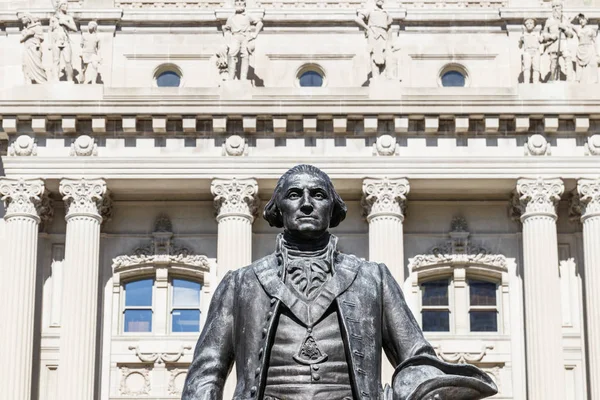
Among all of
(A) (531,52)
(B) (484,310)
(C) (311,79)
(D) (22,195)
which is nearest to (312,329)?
(D) (22,195)

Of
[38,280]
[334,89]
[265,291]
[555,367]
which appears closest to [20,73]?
[38,280]

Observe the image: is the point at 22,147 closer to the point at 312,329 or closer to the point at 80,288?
the point at 80,288

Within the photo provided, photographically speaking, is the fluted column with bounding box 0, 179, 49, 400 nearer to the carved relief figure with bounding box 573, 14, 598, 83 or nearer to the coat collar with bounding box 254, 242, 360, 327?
the carved relief figure with bounding box 573, 14, 598, 83

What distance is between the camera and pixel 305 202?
8.50 metres

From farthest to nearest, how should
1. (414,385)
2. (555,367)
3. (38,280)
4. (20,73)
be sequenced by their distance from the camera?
(20,73) → (38,280) → (555,367) → (414,385)

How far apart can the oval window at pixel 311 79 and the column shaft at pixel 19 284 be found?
740 centimetres

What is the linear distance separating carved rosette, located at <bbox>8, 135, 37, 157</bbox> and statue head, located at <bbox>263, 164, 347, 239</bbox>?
103 feet

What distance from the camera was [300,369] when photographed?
26.9 ft

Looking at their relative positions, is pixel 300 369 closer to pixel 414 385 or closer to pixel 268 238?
pixel 414 385

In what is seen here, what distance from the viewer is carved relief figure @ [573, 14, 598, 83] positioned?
133ft

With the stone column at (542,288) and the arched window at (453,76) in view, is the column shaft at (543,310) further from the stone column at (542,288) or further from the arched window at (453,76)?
the arched window at (453,76)

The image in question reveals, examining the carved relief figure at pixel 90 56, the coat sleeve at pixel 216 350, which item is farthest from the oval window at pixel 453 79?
the coat sleeve at pixel 216 350

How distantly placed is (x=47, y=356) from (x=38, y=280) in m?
1.78

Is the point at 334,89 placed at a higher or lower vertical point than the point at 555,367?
higher
